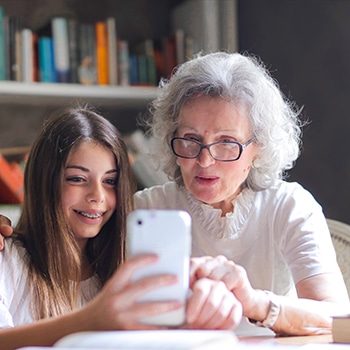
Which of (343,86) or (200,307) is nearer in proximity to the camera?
(200,307)

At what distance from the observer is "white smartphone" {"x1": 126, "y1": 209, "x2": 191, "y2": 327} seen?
0.82m

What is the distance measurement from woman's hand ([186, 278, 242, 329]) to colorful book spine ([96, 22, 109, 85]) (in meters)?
2.01

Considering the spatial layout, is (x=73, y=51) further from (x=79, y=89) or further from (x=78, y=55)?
(x=79, y=89)

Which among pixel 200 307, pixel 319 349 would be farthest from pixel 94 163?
pixel 319 349

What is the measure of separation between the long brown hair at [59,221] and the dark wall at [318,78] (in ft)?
3.94

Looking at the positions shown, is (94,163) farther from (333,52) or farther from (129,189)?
(333,52)

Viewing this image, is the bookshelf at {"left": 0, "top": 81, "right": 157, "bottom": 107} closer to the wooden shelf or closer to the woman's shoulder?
the wooden shelf

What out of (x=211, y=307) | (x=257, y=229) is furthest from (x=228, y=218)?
(x=211, y=307)

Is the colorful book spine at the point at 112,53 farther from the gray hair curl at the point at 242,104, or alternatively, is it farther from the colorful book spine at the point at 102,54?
the gray hair curl at the point at 242,104

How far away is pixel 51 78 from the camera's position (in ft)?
8.88

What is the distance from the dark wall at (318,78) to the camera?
2.38 m

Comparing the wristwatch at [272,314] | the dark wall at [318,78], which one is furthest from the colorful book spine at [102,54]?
the wristwatch at [272,314]

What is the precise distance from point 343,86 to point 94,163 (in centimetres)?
132

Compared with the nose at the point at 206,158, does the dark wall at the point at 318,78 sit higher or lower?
higher
